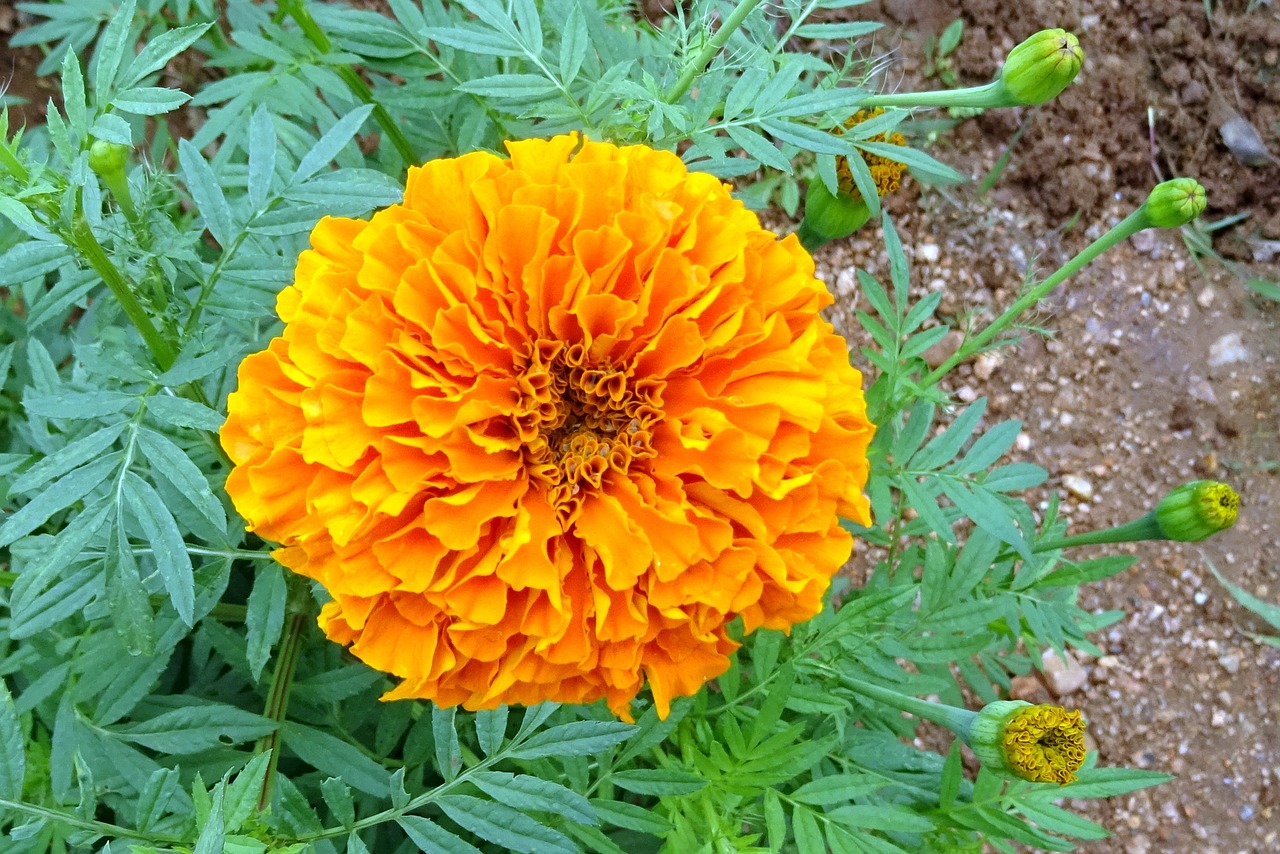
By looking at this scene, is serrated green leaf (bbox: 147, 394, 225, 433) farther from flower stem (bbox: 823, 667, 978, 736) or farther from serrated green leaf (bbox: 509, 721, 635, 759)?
flower stem (bbox: 823, 667, 978, 736)

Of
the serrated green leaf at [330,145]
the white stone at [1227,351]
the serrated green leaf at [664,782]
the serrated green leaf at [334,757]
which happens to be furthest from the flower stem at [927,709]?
the white stone at [1227,351]

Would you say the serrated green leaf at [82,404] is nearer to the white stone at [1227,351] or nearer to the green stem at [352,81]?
the green stem at [352,81]

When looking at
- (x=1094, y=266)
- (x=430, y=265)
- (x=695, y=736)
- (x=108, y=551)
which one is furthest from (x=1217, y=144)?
(x=108, y=551)

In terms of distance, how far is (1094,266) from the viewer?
3205 mm

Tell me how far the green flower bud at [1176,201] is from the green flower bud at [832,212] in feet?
1.54

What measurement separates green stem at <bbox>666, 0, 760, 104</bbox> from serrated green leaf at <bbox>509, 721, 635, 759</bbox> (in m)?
0.97

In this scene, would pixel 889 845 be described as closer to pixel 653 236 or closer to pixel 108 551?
pixel 653 236

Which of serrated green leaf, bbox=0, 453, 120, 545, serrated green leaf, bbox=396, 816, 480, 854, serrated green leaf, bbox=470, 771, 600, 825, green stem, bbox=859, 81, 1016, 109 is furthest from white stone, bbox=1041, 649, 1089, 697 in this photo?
serrated green leaf, bbox=0, 453, 120, 545

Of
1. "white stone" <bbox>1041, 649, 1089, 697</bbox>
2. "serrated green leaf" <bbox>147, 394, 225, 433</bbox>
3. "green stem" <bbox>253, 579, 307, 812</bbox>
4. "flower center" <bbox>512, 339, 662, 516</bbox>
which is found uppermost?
"flower center" <bbox>512, 339, 662, 516</bbox>

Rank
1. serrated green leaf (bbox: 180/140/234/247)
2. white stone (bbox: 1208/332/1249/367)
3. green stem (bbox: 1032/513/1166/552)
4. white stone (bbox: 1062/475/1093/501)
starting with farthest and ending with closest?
white stone (bbox: 1208/332/1249/367) < white stone (bbox: 1062/475/1093/501) < green stem (bbox: 1032/513/1166/552) < serrated green leaf (bbox: 180/140/234/247)

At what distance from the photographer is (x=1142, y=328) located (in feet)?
10.3

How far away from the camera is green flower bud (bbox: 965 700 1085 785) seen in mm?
1410

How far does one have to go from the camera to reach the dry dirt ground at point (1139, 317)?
2.84 meters

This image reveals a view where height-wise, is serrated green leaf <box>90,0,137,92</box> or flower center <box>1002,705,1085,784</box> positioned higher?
serrated green leaf <box>90,0,137,92</box>
